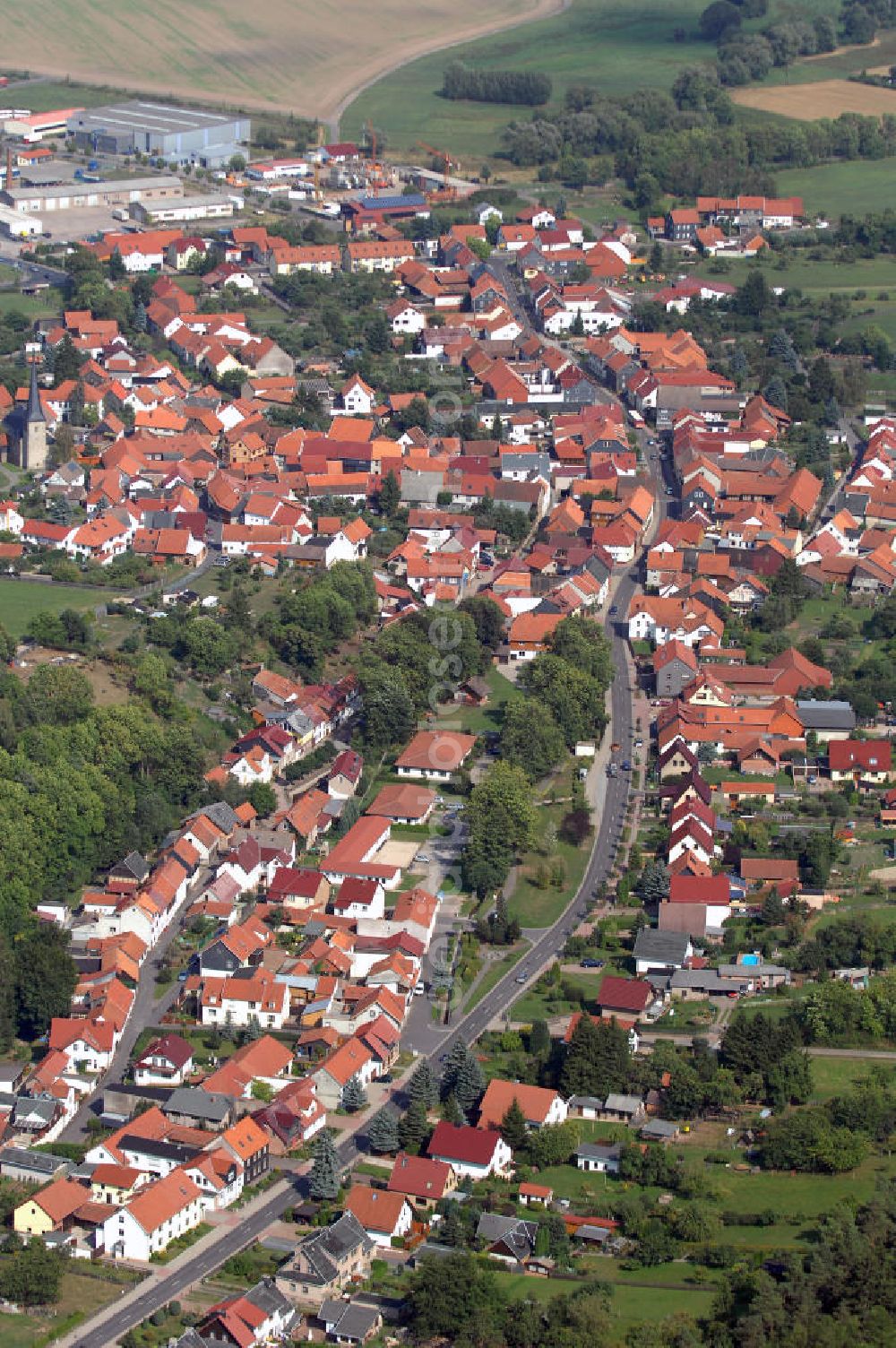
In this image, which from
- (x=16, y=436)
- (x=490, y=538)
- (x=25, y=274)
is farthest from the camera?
(x=25, y=274)

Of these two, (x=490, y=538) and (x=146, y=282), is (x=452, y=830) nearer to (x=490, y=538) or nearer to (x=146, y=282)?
(x=490, y=538)

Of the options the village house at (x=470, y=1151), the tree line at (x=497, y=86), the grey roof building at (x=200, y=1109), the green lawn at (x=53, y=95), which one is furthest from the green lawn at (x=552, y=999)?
the green lawn at (x=53, y=95)

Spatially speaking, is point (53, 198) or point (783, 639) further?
point (53, 198)

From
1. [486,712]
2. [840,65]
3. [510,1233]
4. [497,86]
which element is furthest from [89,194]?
[510,1233]

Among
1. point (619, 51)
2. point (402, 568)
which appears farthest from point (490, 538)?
point (619, 51)

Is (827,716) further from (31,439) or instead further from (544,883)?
(31,439)
